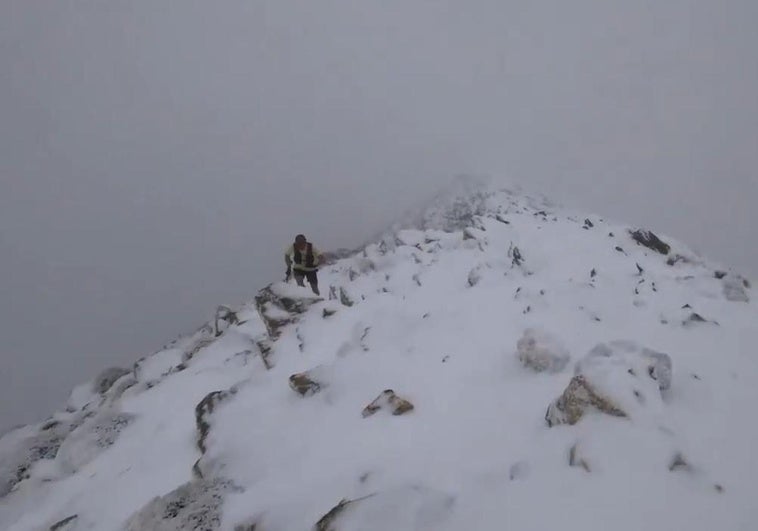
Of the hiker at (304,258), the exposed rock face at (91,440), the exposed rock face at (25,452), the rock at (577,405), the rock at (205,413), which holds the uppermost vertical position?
the hiker at (304,258)

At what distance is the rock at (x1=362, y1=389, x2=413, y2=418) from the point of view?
6.19m

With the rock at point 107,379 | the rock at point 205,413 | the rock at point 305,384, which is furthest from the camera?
the rock at point 107,379

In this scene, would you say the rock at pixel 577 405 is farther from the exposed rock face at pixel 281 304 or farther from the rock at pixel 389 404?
the exposed rock face at pixel 281 304

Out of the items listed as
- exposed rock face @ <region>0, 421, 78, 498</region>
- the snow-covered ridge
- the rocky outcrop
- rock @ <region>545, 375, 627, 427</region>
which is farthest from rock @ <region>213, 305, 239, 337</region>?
rock @ <region>545, 375, 627, 427</region>

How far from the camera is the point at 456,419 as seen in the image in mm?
5805

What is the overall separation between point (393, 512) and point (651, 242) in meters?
11.7

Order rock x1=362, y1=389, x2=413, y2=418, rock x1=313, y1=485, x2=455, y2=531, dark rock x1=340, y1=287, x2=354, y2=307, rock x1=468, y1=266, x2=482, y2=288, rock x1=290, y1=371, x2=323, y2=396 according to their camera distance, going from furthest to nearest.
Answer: dark rock x1=340, y1=287, x2=354, y2=307 → rock x1=468, y1=266, x2=482, y2=288 → rock x1=290, y1=371, x2=323, y2=396 → rock x1=362, y1=389, x2=413, y2=418 → rock x1=313, y1=485, x2=455, y2=531

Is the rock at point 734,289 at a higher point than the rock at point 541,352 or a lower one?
lower

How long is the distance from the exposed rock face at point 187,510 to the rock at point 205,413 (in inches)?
48.2

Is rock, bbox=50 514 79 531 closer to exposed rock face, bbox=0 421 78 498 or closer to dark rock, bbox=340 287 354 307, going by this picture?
exposed rock face, bbox=0 421 78 498

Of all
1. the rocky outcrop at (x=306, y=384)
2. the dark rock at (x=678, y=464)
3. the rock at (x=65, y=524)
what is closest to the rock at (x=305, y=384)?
the rocky outcrop at (x=306, y=384)

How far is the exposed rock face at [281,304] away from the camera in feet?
36.6

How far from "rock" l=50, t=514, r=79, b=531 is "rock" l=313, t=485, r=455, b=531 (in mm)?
4521

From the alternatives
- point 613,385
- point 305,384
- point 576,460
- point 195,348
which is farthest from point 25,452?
point 613,385
